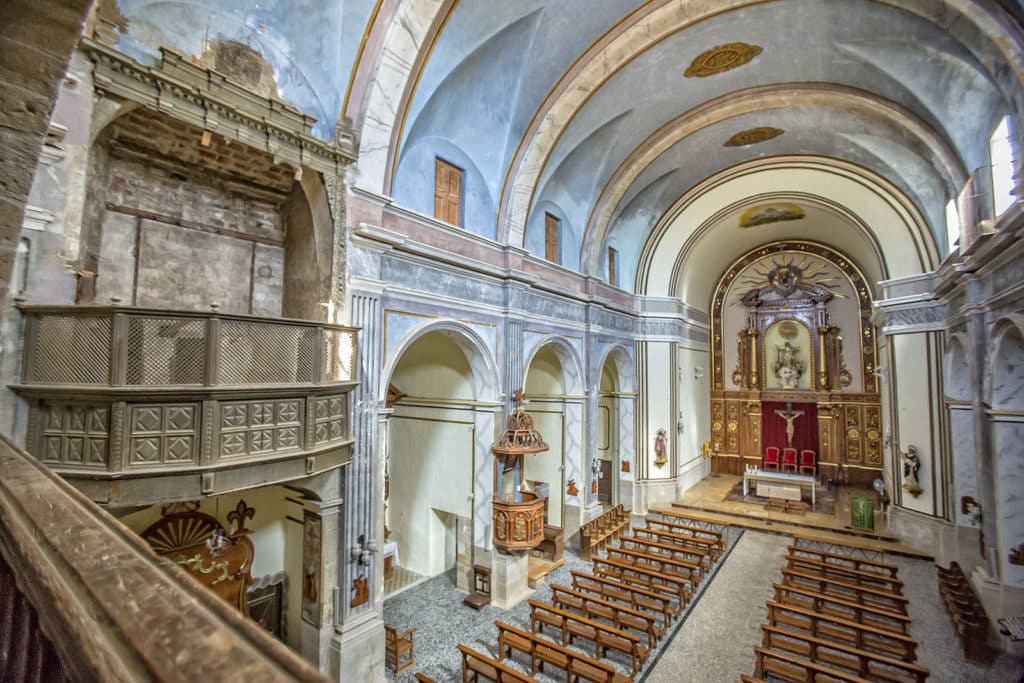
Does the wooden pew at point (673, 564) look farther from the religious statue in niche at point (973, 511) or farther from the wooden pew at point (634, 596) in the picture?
the religious statue in niche at point (973, 511)

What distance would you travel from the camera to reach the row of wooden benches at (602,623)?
6.51 meters

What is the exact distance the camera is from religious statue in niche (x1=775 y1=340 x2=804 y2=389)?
64.5 feet

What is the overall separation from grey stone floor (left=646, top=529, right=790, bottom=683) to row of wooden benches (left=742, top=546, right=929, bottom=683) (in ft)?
1.43

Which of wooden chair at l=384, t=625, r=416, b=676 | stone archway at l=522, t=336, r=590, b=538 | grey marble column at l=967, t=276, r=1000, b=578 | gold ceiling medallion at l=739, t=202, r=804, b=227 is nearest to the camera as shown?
wooden chair at l=384, t=625, r=416, b=676

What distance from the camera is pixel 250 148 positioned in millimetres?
6648

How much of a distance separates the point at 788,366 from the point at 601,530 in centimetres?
1209

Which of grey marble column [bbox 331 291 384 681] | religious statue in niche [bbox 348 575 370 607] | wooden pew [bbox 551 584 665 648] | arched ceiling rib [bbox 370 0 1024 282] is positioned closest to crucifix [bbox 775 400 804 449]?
arched ceiling rib [bbox 370 0 1024 282]

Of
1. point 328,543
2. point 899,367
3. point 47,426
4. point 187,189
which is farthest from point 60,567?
point 899,367

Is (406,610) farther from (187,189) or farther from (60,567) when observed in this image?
(60,567)

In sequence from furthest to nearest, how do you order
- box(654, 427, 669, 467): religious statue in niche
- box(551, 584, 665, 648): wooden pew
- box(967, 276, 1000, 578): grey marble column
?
box(654, 427, 669, 467): religious statue in niche, box(967, 276, 1000, 578): grey marble column, box(551, 584, 665, 648): wooden pew

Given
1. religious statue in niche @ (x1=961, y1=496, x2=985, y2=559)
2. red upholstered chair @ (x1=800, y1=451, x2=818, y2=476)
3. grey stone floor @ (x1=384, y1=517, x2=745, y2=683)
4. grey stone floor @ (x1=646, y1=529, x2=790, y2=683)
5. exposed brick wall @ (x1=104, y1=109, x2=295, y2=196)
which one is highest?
exposed brick wall @ (x1=104, y1=109, x2=295, y2=196)

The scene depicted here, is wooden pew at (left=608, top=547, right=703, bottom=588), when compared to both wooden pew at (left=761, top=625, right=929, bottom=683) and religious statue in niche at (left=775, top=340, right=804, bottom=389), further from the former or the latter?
religious statue in niche at (left=775, top=340, right=804, bottom=389)

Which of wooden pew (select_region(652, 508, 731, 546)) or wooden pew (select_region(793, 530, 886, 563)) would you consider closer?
wooden pew (select_region(793, 530, 886, 563))

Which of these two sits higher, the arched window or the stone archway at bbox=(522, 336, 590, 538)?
the arched window
